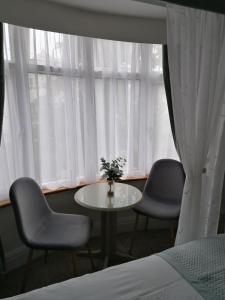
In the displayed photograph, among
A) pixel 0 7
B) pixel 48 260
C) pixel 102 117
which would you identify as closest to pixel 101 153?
pixel 102 117

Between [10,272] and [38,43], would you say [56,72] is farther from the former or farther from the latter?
[10,272]

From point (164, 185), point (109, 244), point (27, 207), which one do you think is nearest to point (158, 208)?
point (164, 185)

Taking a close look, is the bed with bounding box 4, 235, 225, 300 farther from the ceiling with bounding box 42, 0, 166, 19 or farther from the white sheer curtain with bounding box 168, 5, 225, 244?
the ceiling with bounding box 42, 0, 166, 19

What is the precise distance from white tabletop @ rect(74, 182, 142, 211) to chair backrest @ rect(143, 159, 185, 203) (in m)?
0.38

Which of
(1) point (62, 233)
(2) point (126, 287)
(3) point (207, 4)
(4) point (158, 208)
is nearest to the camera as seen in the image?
(2) point (126, 287)

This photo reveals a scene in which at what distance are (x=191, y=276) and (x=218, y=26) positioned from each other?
156 centimetres

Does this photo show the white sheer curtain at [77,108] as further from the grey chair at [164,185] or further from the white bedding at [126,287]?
the white bedding at [126,287]

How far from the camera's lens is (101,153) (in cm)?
282

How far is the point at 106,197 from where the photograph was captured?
7.32ft

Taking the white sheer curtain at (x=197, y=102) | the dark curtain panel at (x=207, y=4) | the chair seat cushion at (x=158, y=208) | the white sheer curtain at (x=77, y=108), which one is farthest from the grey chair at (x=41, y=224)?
the dark curtain panel at (x=207, y=4)

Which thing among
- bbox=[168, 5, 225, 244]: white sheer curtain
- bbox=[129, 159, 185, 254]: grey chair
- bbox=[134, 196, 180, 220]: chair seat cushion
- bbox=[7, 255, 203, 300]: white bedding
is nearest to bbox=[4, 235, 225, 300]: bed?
bbox=[7, 255, 203, 300]: white bedding

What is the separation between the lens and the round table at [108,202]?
2.14m

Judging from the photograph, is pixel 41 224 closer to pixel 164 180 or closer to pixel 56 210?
pixel 56 210

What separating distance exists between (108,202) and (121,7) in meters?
1.69
